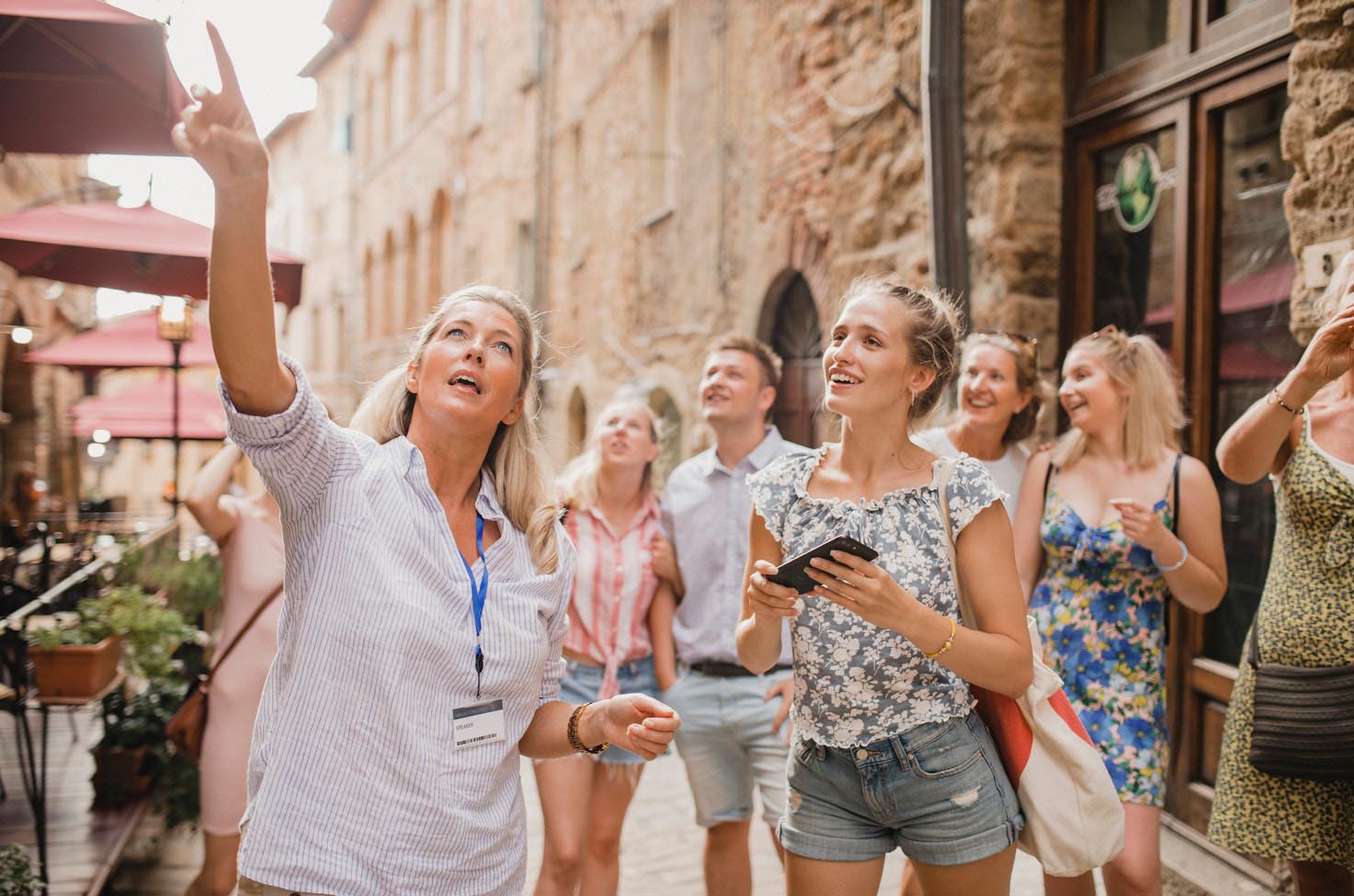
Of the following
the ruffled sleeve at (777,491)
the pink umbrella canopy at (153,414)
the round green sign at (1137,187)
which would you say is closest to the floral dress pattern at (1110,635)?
the ruffled sleeve at (777,491)

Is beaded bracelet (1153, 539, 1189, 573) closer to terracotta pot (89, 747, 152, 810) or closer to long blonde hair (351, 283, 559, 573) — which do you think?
long blonde hair (351, 283, 559, 573)

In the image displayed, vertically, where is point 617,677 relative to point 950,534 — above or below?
below

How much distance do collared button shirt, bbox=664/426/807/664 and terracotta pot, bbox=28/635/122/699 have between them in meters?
2.47

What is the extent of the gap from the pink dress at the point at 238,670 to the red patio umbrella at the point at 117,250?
1256mm

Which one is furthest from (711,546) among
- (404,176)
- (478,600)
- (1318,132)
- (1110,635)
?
(404,176)

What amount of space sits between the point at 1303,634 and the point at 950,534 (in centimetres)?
108

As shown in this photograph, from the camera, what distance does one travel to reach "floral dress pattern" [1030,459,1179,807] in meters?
3.11

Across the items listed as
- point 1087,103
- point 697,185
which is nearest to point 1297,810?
point 1087,103

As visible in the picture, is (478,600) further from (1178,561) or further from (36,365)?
(36,365)

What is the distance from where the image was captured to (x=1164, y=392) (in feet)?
11.1

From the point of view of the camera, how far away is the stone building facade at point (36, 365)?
41.1 feet

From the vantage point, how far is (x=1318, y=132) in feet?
11.6

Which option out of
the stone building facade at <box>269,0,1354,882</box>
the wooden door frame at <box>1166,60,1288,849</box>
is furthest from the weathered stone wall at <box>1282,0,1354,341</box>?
the wooden door frame at <box>1166,60,1288,849</box>

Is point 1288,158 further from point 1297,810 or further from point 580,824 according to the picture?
point 580,824
